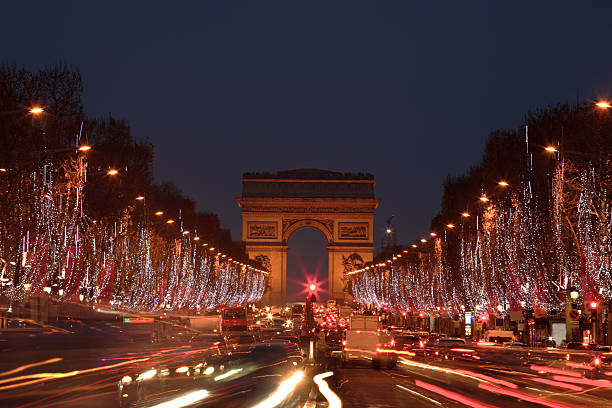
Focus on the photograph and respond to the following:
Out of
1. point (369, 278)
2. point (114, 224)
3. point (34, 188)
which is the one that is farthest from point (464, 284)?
point (369, 278)

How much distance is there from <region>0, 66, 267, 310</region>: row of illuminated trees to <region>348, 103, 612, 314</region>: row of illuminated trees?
2093 cm

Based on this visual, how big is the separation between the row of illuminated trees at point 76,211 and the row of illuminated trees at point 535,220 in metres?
20.9

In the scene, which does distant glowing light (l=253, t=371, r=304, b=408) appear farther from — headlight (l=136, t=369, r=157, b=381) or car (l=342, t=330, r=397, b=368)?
car (l=342, t=330, r=397, b=368)

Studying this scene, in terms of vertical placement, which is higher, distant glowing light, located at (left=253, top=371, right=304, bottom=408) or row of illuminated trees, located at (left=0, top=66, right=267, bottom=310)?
row of illuminated trees, located at (left=0, top=66, right=267, bottom=310)

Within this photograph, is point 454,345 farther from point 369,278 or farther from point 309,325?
point 369,278

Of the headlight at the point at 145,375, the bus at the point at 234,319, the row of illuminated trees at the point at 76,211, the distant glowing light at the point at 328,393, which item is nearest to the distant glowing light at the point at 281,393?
the headlight at the point at 145,375

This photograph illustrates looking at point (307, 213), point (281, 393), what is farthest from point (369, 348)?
point (307, 213)

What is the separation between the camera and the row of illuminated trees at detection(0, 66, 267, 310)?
4456 centimetres

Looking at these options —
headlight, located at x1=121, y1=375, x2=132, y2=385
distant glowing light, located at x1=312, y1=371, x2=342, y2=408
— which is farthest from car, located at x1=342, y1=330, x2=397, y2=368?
headlight, located at x1=121, y1=375, x2=132, y2=385

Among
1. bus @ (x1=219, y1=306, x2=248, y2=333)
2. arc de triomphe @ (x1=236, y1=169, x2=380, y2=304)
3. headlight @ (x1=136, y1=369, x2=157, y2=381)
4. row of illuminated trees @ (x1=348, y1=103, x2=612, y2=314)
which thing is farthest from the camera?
arc de triomphe @ (x1=236, y1=169, x2=380, y2=304)

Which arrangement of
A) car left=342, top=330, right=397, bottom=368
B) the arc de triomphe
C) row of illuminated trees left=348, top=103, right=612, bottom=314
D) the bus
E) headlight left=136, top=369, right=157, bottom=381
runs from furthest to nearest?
the arc de triomphe < the bus < row of illuminated trees left=348, top=103, right=612, bottom=314 < car left=342, top=330, right=397, bottom=368 < headlight left=136, top=369, right=157, bottom=381

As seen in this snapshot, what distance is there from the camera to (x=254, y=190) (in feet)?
511

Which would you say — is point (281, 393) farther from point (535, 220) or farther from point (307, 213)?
point (307, 213)

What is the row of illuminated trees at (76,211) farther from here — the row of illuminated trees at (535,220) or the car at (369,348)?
the row of illuminated trees at (535,220)
